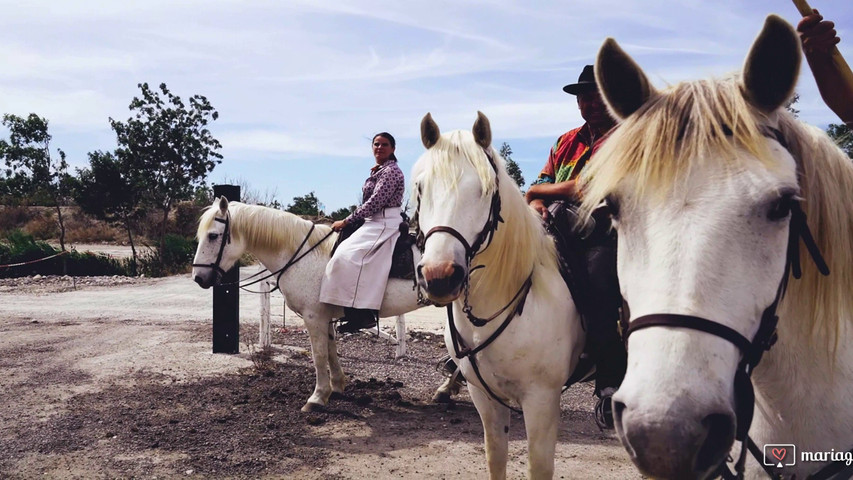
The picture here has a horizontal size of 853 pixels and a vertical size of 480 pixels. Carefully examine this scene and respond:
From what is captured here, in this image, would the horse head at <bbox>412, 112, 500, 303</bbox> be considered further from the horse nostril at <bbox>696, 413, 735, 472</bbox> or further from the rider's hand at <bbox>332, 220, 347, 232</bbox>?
the rider's hand at <bbox>332, 220, 347, 232</bbox>

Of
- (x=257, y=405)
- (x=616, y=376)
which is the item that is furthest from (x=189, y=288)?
(x=616, y=376)

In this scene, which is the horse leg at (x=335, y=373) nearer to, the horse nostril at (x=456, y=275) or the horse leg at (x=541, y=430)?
the horse leg at (x=541, y=430)

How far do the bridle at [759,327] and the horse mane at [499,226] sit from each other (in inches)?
60.5

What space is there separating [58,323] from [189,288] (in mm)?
5043

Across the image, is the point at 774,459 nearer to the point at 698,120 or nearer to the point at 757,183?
the point at 757,183

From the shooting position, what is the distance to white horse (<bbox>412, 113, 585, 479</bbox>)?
2.58m

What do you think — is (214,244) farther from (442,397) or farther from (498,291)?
(498,291)

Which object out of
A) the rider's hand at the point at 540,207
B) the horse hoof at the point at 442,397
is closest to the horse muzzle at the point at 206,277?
the horse hoof at the point at 442,397

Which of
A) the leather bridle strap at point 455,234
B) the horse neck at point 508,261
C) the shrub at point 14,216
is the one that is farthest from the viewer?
the shrub at point 14,216

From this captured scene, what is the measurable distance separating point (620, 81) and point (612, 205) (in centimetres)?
37

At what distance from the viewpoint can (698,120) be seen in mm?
1271

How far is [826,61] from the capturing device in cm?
177

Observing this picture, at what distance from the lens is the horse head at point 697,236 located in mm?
1016

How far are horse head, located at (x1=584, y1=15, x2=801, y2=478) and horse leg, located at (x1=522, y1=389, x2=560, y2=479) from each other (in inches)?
58.8
